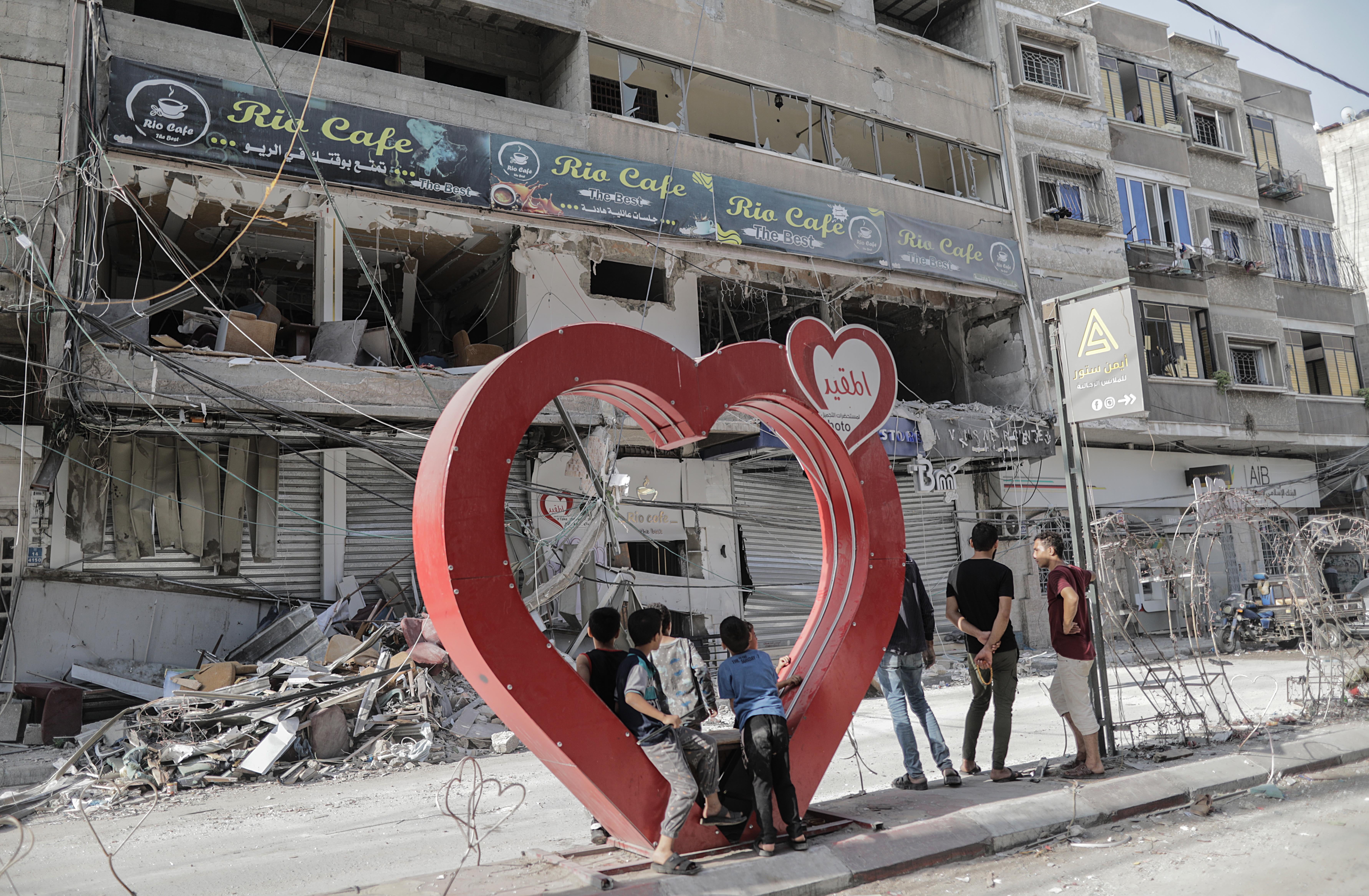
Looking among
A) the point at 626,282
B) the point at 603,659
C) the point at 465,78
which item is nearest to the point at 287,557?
the point at 626,282

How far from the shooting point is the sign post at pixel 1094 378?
23.6ft

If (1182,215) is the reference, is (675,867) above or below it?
below

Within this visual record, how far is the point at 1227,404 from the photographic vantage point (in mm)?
20594

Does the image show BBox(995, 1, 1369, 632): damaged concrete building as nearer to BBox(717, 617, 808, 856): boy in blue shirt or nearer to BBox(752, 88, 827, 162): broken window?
BBox(752, 88, 827, 162): broken window

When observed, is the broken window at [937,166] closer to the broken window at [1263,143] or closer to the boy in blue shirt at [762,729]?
the broken window at [1263,143]

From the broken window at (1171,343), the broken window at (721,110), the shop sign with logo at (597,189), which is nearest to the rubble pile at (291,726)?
the shop sign with logo at (597,189)

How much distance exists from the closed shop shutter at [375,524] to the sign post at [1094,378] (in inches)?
326

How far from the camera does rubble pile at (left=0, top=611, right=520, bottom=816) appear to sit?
323 inches

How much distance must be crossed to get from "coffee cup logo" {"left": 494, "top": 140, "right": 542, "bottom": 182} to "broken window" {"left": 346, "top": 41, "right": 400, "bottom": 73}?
3.16 meters

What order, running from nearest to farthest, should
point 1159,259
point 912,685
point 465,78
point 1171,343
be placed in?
point 912,685, point 465,78, point 1171,343, point 1159,259

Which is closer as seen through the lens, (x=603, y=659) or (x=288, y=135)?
(x=603, y=659)

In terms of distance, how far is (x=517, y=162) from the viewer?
11945mm

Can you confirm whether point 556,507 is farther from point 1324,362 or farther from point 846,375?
point 1324,362

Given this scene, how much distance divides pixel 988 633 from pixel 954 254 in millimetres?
11281
